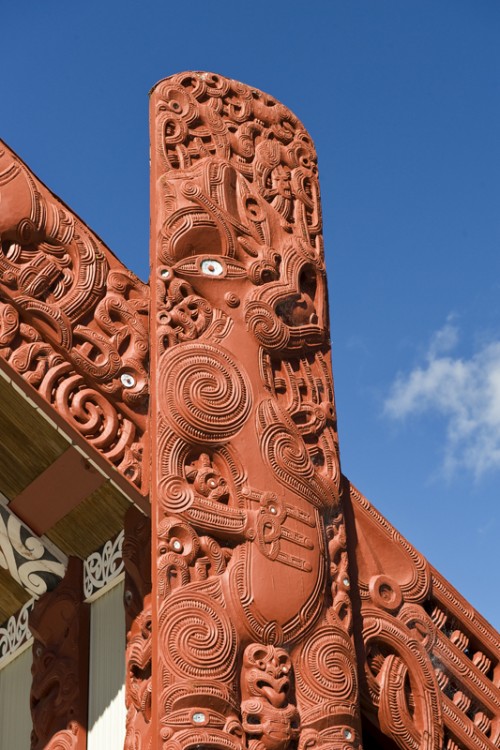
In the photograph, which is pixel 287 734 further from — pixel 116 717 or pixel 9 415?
pixel 9 415

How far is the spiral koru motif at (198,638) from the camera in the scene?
163 inches

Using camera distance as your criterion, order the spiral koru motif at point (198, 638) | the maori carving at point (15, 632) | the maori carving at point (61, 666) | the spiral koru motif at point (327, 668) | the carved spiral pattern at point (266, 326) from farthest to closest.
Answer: the maori carving at point (15, 632) → the carved spiral pattern at point (266, 326) → the maori carving at point (61, 666) → the spiral koru motif at point (327, 668) → the spiral koru motif at point (198, 638)

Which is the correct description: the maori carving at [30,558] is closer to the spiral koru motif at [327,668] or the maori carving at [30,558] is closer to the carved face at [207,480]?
the carved face at [207,480]

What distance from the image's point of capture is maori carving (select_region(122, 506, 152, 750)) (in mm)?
4211

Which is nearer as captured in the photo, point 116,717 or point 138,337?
point 116,717

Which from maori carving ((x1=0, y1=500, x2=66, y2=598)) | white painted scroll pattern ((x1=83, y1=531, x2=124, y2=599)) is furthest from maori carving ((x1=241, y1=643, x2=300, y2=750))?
maori carving ((x1=0, y1=500, x2=66, y2=598))

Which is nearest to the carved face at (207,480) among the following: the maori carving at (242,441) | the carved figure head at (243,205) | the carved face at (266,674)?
the maori carving at (242,441)

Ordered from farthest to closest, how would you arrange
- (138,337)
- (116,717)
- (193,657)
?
(138,337) → (116,717) → (193,657)

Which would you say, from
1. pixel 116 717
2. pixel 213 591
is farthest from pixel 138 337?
pixel 116 717

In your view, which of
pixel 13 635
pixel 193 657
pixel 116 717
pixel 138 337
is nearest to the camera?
pixel 193 657

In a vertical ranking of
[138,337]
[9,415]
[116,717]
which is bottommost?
[116,717]

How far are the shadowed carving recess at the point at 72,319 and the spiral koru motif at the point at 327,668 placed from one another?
806mm

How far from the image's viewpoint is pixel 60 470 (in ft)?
15.5

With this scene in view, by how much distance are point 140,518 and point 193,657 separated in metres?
0.63
